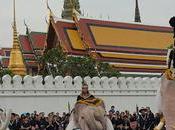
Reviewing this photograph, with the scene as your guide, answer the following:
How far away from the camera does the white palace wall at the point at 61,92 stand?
22.4 meters

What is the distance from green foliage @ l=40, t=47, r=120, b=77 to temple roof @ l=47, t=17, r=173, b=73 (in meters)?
1.99

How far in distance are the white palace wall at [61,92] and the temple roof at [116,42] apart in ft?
25.7

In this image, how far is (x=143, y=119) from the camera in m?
16.9

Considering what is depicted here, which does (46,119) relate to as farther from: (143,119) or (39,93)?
(39,93)

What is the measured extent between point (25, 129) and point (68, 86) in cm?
848

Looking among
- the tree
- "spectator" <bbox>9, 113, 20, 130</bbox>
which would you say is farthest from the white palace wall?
"spectator" <bbox>9, 113, 20, 130</bbox>

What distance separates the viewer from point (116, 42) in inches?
1453

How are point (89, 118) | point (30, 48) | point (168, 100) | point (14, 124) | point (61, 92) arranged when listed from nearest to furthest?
point (168, 100)
point (89, 118)
point (14, 124)
point (61, 92)
point (30, 48)

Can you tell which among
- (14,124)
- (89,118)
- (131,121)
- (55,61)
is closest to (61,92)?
(131,121)

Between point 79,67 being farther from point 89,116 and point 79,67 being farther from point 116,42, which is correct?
point 89,116

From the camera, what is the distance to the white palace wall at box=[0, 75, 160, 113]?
22.4 meters

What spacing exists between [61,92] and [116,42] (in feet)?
45.2

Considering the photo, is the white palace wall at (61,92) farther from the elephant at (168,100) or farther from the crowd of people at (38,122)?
the elephant at (168,100)

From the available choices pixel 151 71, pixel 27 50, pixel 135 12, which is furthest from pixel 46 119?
pixel 135 12
